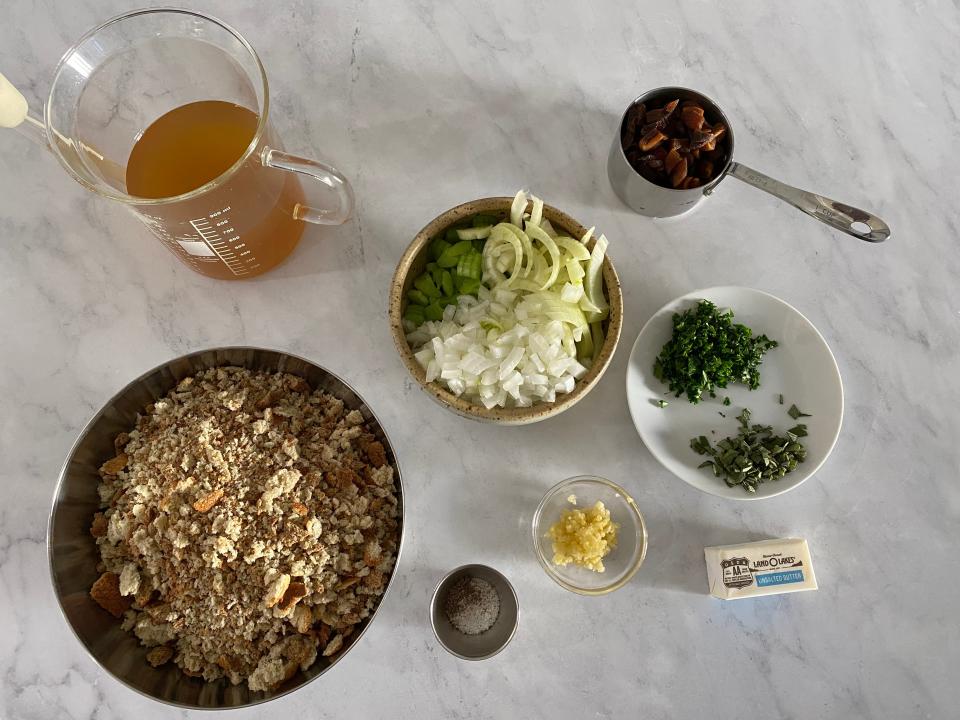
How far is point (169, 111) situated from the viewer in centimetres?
137

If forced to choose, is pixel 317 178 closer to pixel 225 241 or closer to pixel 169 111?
pixel 225 241

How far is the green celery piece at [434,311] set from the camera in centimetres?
145

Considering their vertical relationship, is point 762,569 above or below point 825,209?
below

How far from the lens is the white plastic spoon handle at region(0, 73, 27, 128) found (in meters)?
1.18

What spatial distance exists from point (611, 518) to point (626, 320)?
0.43 m

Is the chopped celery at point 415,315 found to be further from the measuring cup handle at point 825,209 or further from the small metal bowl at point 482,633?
the measuring cup handle at point 825,209

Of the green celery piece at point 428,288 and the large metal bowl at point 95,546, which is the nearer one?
the large metal bowl at point 95,546

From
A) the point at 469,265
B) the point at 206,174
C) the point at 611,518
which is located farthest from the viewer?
the point at 611,518

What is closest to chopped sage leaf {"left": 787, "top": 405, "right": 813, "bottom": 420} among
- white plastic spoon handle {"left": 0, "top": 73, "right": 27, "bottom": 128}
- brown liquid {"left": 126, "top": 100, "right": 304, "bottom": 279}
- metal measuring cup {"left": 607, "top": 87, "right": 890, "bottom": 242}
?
metal measuring cup {"left": 607, "top": 87, "right": 890, "bottom": 242}

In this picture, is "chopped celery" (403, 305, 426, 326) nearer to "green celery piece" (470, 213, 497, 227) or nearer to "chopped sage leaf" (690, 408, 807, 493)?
"green celery piece" (470, 213, 497, 227)

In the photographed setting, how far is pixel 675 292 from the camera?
5.35ft

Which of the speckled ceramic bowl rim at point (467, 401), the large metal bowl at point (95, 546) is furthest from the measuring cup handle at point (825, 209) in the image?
the large metal bowl at point (95, 546)

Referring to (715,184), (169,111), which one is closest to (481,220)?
(715,184)

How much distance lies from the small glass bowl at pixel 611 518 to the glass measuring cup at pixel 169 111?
72 cm
